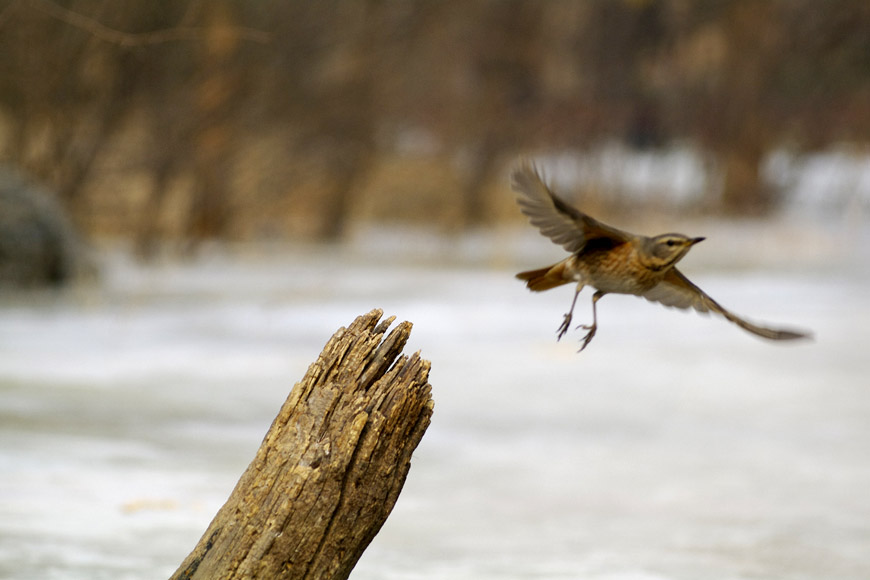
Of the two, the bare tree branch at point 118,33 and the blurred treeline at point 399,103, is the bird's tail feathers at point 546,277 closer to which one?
the bare tree branch at point 118,33

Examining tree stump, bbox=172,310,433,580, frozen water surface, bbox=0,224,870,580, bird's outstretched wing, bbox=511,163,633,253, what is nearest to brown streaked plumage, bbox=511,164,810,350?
bird's outstretched wing, bbox=511,163,633,253

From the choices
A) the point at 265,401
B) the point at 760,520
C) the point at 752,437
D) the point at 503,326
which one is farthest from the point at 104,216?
the point at 760,520

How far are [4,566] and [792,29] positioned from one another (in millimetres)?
12552

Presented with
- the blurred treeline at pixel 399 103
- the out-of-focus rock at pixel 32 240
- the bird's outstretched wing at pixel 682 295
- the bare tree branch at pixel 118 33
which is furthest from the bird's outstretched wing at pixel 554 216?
the out-of-focus rock at pixel 32 240

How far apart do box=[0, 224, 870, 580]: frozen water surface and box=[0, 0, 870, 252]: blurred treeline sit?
132 centimetres

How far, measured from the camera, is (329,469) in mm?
1910

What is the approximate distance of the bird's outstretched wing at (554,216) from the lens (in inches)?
64.8

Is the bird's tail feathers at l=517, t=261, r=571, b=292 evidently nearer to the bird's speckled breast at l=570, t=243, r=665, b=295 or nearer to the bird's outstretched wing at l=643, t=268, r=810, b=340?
the bird's speckled breast at l=570, t=243, r=665, b=295

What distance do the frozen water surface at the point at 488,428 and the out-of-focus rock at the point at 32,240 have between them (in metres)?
0.32

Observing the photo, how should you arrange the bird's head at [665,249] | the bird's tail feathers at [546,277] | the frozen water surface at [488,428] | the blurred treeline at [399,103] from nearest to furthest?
the bird's head at [665,249]
the bird's tail feathers at [546,277]
the frozen water surface at [488,428]
the blurred treeline at [399,103]

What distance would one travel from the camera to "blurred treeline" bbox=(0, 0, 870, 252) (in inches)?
347

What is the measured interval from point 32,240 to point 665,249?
6870 millimetres

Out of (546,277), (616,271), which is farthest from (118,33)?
(616,271)

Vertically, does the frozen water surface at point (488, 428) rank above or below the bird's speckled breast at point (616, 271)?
above
